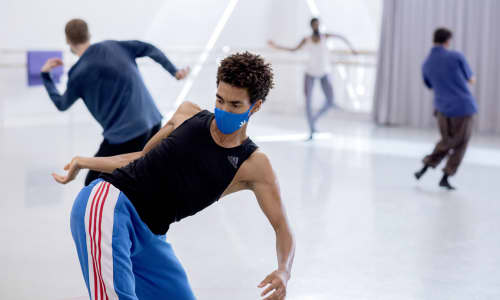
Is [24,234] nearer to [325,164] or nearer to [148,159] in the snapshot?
[148,159]

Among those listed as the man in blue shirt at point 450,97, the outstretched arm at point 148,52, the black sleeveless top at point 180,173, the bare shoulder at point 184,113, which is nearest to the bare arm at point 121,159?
the bare shoulder at point 184,113

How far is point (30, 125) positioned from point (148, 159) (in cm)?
704

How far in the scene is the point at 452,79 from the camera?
228 inches

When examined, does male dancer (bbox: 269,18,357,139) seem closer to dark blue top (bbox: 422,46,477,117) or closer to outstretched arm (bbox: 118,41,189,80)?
dark blue top (bbox: 422,46,477,117)

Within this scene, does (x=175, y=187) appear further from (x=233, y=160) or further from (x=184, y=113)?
(x=184, y=113)

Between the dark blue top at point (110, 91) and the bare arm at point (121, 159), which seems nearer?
the bare arm at point (121, 159)

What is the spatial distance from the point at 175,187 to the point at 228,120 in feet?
0.83

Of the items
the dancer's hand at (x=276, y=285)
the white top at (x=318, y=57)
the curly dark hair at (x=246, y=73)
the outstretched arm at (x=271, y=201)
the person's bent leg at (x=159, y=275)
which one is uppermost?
the curly dark hair at (x=246, y=73)

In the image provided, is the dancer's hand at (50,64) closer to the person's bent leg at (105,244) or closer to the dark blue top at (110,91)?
the dark blue top at (110,91)

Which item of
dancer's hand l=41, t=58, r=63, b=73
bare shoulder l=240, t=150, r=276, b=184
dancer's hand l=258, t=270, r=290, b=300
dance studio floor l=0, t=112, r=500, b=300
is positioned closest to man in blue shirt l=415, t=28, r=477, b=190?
dance studio floor l=0, t=112, r=500, b=300

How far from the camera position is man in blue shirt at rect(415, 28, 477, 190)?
5768 millimetres

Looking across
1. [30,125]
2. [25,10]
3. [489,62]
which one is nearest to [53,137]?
[30,125]

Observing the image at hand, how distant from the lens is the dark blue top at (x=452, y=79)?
576 centimetres

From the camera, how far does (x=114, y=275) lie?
2061 millimetres
